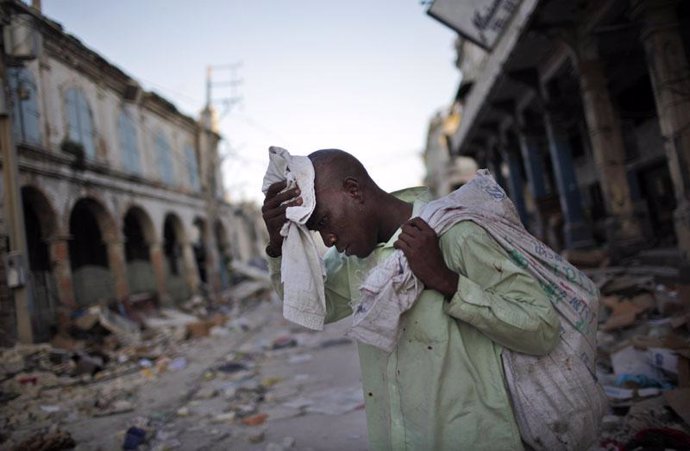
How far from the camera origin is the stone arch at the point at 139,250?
15.7 meters

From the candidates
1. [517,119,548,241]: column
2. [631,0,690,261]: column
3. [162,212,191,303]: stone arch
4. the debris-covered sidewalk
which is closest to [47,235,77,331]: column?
the debris-covered sidewalk

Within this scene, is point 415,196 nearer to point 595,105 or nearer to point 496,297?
point 496,297

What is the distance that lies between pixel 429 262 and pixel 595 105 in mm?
6947

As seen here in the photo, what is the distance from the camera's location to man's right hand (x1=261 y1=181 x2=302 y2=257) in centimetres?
136

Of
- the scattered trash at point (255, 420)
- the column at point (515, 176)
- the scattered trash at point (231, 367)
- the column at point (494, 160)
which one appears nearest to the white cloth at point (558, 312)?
the scattered trash at point (255, 420)

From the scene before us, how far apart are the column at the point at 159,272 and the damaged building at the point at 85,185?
0.04m

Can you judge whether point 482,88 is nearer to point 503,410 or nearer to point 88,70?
point 503,410

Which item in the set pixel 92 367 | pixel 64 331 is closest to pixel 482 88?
pixel 92 367

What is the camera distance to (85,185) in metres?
12.3

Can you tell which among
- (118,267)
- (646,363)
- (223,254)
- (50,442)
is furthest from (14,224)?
(223,254)

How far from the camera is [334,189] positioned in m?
1.36

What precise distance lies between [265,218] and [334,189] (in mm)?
251

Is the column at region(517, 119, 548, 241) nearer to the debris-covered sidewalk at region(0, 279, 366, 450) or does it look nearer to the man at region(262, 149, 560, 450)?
the debris-covered sidewalk at region(0, 279, 366, 450)

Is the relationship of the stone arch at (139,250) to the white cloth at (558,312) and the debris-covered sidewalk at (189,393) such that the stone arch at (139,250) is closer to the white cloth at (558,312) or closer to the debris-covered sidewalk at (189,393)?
the debris-covered sidewalk at (189,393)
